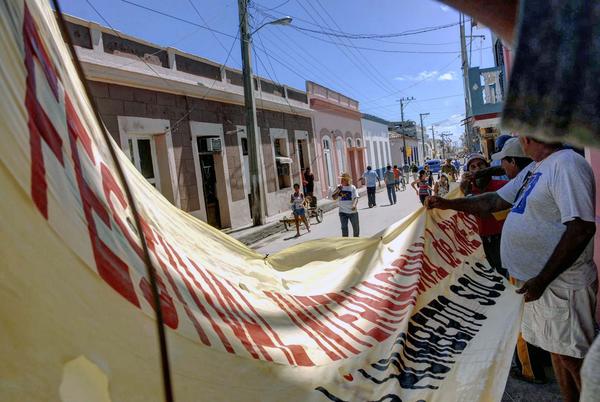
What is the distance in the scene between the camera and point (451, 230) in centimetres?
387

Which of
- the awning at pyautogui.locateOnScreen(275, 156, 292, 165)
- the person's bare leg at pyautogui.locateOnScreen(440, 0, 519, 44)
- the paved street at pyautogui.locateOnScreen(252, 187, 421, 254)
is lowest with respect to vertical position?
the paved street at pyautogui.locateOnScreen(252, 187, 421, 254)

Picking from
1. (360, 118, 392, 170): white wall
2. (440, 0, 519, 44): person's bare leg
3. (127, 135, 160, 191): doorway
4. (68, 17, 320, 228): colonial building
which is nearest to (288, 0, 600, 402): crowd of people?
(440, 0, 519, 44): person's bare leg

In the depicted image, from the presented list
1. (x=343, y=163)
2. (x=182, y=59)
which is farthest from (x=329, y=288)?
(x=343, y=163)

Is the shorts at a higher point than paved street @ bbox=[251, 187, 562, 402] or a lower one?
higher

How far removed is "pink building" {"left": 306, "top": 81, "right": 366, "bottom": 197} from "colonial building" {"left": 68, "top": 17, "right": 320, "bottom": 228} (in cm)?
582

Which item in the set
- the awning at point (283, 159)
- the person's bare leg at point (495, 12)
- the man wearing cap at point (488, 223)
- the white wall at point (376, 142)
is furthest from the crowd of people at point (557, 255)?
the white wall at point (376, 142)

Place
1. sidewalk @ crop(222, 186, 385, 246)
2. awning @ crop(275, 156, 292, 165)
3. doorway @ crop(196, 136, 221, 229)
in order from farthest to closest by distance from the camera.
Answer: awning @ crop(275, 156, 292, 165) < doorway @ crop(196, 136, 221, 229) < sidewalk @ crop(222, 186, 385, 246)

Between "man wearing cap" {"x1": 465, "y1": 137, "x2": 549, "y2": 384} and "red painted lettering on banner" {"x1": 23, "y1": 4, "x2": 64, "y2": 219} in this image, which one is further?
"man wearing cap" {"x1": 465, "y1": 137, "x2": 549, "y2": 384}

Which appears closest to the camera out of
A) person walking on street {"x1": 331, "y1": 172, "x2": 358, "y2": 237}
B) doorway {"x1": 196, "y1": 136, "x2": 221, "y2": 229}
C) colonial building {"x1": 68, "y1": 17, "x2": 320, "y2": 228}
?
person walking on street {"x1": 331, "y1": 172, "x2": 358, "y2": 237}

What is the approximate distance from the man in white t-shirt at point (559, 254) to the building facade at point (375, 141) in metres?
31.4

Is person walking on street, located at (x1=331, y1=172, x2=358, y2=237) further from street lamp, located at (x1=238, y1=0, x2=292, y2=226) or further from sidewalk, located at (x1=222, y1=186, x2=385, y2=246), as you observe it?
street lamp, located at (x1=238, y1=0, x2=292, y2=226)

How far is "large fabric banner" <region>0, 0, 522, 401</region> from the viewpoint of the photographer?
1.37 meters

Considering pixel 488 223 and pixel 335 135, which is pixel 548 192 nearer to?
pixel 488 223

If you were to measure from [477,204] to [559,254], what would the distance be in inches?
43.3
